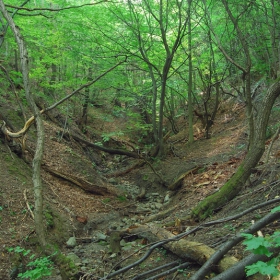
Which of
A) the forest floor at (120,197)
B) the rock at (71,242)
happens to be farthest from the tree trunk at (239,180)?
the rock at (71,242)

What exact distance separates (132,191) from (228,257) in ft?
21.5

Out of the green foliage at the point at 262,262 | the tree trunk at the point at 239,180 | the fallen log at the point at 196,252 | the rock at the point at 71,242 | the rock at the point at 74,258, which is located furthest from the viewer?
the rock at the point at 71,242

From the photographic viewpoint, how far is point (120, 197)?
8391mm

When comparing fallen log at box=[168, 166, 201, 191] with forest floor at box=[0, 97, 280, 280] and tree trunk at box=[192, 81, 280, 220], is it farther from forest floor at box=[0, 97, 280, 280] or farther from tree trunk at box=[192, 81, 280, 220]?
tree trunk at box=[192, 81, 280, 220]

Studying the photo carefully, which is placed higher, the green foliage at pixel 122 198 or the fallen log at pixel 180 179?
the green foliage at pixel 122 198

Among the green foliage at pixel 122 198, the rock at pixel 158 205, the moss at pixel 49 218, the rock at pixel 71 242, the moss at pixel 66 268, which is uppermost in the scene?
the moss at pixel 49 218

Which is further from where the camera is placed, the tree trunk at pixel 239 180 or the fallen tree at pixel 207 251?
the tree trunk at pixel 239 180

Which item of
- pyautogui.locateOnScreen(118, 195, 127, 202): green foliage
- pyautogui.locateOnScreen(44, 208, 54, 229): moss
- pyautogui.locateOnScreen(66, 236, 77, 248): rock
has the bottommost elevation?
pyautogui.locateOnScreen(118, 195, 127, 202): green foliage

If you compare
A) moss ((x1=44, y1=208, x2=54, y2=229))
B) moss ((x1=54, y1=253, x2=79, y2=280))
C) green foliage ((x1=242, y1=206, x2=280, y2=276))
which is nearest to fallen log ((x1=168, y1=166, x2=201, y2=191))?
moss ((x1=44, y1=208, x2=54, y2=229))

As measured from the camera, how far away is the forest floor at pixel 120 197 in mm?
4141

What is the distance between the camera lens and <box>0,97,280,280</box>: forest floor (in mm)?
4141

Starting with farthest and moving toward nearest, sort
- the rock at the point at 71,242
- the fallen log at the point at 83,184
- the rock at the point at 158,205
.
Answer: the fallen log at the point at 83,184, the rock at the point at 158,205, the rock at the point at 71,242

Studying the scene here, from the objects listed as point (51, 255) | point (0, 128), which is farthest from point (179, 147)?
point (51, 255)

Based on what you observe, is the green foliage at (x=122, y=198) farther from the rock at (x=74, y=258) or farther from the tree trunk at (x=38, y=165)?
the tree trunk at (x=38, y=165)
